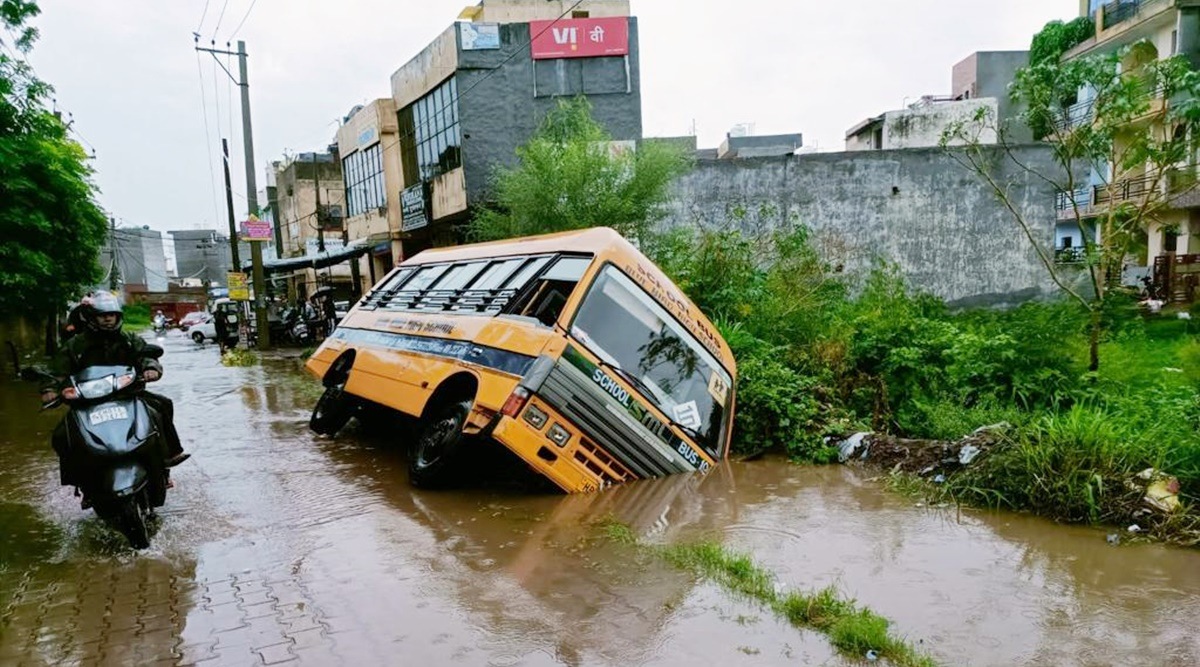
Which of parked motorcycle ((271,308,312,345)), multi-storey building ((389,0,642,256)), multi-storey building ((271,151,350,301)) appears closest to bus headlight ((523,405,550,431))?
multi-storey building ((389,0,642,256))

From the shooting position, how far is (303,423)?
1002cm

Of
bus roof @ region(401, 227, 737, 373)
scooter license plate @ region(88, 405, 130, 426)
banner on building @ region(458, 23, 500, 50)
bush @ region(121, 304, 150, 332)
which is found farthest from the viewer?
bush @ region(121, 304, 150, 332)

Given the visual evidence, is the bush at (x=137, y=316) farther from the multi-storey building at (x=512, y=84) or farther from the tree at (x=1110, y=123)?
the tree at (x=1110, y=123)

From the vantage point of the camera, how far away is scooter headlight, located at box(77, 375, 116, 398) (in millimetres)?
5004

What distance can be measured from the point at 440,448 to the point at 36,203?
13404 millimetres

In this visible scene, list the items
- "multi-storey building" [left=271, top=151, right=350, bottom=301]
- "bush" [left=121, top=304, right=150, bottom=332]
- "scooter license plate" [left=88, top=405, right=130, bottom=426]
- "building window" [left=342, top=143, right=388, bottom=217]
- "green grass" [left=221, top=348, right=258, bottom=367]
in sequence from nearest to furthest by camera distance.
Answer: "scooter license plate" [left=88, top=405, right=130, bottom=426]
"green grass" [left=221, top=348, right=258, bottom=367]
"building window" [left=342, top=143, right=388, bottom=217]
"multi-storey building" [left=271, top=151, right=350, bottom=301]
"bush" [left=121, top=304, right=150, bottom=332]

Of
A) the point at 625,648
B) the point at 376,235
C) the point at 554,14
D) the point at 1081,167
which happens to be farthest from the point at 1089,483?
the point at 376,235

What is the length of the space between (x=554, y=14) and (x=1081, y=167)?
14.6 meters

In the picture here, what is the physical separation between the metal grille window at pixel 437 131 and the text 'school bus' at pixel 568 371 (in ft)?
42.0

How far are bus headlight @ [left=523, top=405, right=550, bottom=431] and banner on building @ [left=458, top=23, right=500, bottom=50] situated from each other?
15753mm

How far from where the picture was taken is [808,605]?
386 centimetres

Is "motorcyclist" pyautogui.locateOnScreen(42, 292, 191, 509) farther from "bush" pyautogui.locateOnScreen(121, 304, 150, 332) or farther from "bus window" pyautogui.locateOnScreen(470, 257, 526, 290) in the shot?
"bush" pyautogui.locateOnScreen(121, 304, 150, 332)

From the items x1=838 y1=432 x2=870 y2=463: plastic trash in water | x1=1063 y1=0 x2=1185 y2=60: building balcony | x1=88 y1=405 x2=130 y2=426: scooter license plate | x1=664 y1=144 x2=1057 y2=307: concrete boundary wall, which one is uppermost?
x1=1063 y1=0 x2=1185 y2=60: building balcony

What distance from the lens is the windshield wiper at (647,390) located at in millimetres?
6250
